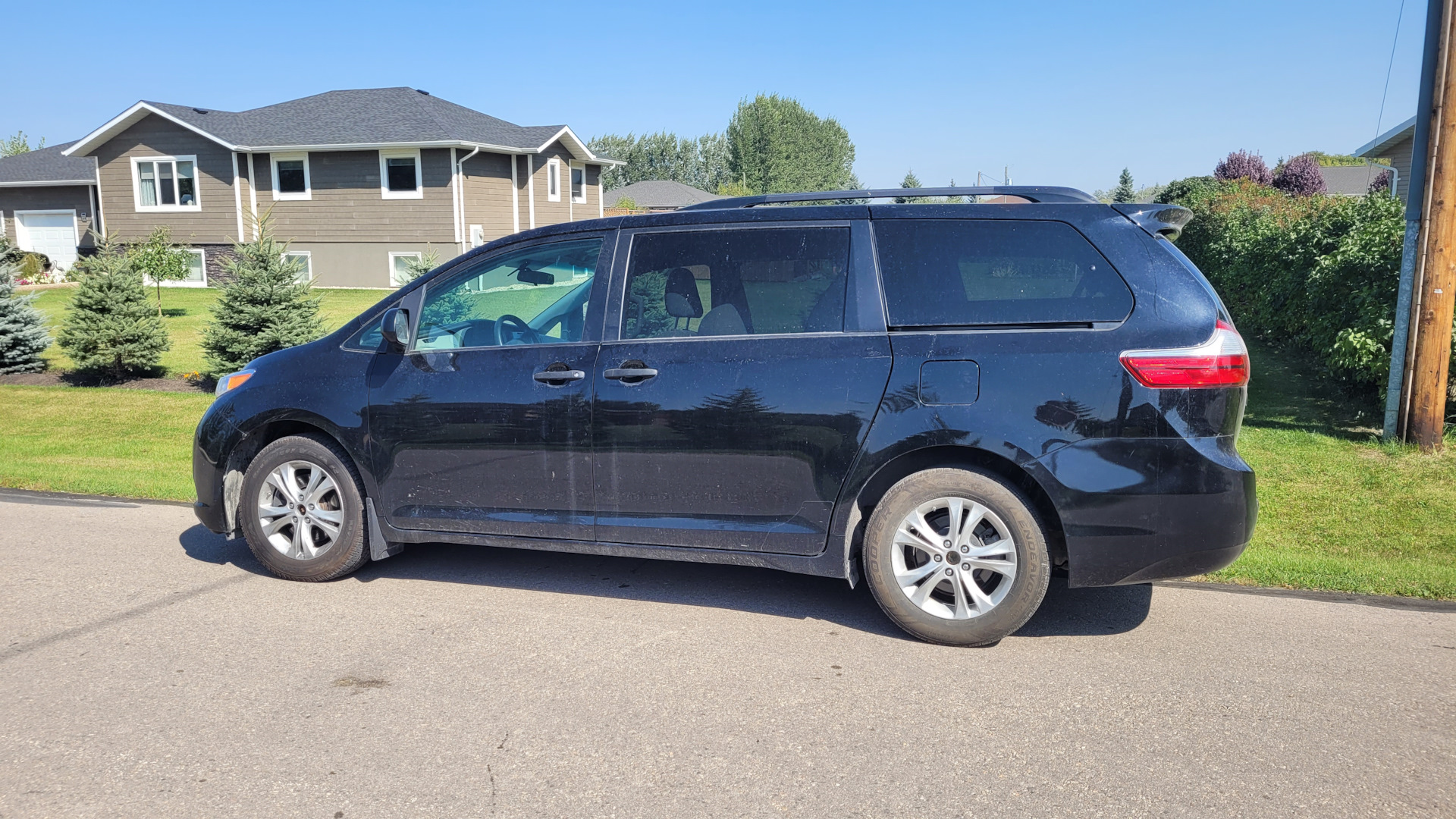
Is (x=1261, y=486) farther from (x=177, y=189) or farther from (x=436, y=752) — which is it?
(x=177, y=189)

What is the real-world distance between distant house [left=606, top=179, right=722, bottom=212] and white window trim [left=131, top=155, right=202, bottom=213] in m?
30.8

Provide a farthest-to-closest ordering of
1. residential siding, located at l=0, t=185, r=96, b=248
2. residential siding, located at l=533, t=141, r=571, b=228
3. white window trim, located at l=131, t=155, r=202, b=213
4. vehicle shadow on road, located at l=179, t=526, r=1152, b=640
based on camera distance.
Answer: residential siding, located at l=0, t=185, r=96, b=248 < residential siding, located at l=533, t=141, r=571, b=228 < white window trim, located at l=131, t=155, r=202, b=213 < vehicle shadow on road, located at l=179, t=526, r=1152, b=640

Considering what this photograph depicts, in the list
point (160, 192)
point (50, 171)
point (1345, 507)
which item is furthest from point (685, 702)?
point (50, 171)

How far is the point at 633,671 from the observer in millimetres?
4441

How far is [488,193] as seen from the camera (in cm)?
3288

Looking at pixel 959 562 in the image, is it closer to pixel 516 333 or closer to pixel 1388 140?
pixel 516 333

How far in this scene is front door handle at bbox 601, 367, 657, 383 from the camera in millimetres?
5035

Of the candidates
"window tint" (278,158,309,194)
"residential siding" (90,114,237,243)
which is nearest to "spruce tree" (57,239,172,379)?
"window tint" (278,158,309,194)

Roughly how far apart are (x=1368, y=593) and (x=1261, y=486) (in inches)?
86.3

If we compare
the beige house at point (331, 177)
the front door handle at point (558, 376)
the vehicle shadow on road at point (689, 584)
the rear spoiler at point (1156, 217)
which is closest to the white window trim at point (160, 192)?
the beige house at point (331, 177)

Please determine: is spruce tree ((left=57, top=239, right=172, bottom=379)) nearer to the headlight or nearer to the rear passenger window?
the headlight

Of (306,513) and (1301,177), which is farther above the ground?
(1301,177)

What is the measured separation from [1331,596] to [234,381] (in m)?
5.96

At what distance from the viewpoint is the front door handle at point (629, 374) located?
504cm
